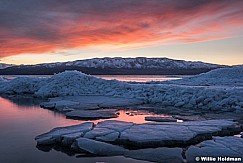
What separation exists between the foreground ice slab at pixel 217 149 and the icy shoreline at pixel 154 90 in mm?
5432

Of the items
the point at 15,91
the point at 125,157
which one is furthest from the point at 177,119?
the point at 15,91

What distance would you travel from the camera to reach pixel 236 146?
5203 mm

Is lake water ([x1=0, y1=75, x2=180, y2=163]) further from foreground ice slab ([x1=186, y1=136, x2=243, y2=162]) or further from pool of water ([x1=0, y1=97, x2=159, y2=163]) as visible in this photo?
foreground ice slab ([x1=186, y1=136, x2=243, y2=162])

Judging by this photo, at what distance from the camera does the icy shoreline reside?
11.6 meters

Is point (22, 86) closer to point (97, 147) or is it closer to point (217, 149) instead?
point (97, 147)

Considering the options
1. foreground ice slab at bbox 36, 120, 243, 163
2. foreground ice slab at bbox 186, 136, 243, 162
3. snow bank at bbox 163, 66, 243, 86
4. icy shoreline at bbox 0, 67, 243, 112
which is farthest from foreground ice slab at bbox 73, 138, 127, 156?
snow bank at bbox 163, 66, 243, 86

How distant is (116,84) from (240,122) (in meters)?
10.0

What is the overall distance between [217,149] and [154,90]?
9.77 meters

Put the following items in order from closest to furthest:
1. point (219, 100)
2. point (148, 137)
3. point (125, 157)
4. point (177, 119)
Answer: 1. point (125, 157)
2. point (148, 137)
3. point (177, 119)
4. point (219, 100)

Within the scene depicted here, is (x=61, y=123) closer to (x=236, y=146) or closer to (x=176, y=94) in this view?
(x=236, y=146)

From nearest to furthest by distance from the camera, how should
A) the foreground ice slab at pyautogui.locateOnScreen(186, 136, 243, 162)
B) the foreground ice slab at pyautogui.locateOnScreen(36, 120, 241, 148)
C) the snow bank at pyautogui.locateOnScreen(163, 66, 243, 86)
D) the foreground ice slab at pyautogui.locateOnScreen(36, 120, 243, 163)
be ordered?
the foreground ice slab at pyautogui.locateOnScreen(186, 136, 243, 162)
the foreground ice slab at pyautogui.locateOnScreen(36, 120, 243, 163)
the foreground ice slab at pyautogui.locateOnScreen(36, 120, 241, 148)
the snow bank at pyautogui.locateOnScreen(163, 66, 243, 86)

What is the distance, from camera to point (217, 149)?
502cm

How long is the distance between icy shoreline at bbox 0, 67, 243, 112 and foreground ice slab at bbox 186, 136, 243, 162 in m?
5.43

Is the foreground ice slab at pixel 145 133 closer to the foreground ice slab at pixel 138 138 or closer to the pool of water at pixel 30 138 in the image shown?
the foreground ice slab at pixel 138 138
